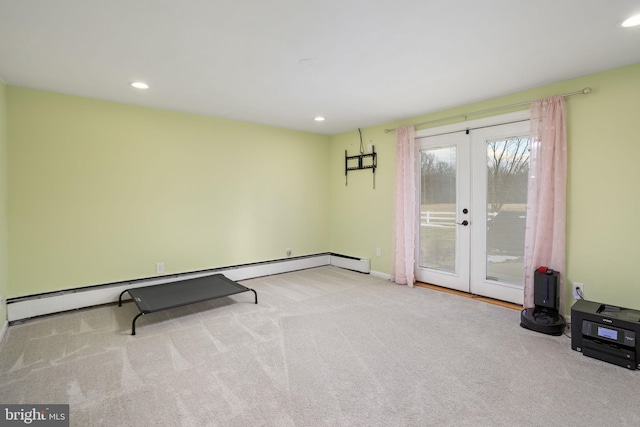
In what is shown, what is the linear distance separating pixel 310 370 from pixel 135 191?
2.97 meters

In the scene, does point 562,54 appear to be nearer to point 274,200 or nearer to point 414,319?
point 414,319

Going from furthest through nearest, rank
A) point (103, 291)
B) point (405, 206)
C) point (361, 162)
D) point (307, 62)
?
1. point (361, 162)
2. point (405, 206)
3. point (103, 291)
4. point (307, 62)

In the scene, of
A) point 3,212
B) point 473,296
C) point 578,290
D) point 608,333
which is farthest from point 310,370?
point 3,212

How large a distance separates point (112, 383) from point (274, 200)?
3315mm

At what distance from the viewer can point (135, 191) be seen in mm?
3762

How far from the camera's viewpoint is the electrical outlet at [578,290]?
300 cm

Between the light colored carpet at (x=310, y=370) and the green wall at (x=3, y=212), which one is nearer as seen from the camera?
the light colored carpet at (x=310, y=370)

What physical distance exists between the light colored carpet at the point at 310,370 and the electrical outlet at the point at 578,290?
511 millimetres

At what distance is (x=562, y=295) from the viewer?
307 cm

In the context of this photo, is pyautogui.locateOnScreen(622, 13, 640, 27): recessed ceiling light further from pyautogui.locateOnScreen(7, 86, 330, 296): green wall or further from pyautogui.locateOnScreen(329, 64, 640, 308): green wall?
pyautogui.locateOnScreen(7, 86, 330, 296): green wall

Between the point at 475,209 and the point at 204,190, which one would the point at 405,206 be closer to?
the point at 475,209

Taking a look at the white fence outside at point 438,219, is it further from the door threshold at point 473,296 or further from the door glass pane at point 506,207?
the door threshold at point 473,296

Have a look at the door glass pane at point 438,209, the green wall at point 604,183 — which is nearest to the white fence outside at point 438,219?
the door glass pane at point 438,209

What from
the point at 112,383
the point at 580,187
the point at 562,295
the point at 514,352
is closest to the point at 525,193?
the point at 580,187
